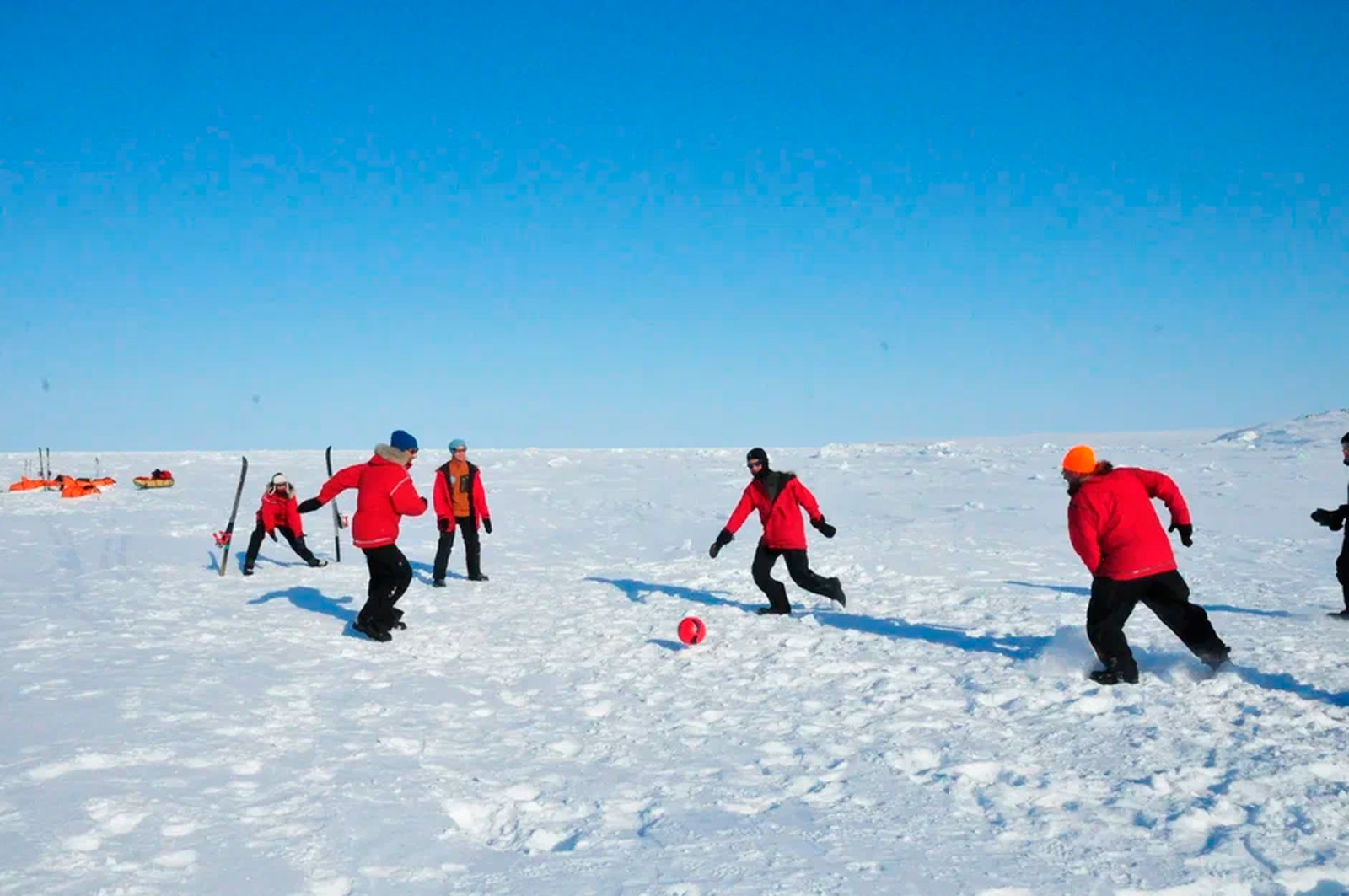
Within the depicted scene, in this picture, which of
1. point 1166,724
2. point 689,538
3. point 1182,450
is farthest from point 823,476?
point 1166,724

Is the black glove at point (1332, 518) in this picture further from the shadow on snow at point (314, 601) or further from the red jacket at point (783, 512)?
the shadow on snow at point (314, 601)

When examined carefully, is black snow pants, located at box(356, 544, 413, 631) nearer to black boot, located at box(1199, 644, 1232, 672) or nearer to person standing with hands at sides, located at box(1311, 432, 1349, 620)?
black boot, located at box(1199, 644, 1232, 672)

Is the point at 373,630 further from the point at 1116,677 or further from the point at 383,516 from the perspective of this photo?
the point at 1116,677

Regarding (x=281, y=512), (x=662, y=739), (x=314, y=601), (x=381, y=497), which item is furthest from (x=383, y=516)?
(x=281, y=512)

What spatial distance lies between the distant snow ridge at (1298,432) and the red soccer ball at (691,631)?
29732 mm

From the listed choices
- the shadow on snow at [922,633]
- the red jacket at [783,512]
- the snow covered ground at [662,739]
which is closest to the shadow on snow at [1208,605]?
the snow covered ground at [662,739]

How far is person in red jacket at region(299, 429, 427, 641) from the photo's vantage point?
342 inches

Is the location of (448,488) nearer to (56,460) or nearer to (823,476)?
(823,476)

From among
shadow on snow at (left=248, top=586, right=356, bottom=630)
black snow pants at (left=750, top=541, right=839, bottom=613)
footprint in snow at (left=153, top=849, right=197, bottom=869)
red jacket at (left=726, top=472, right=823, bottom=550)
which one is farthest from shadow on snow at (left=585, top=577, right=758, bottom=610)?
footprint in snow at (left=153, top=849, right=197, bottom=869)

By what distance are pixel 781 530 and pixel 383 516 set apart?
400 cm

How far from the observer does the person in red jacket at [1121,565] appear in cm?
641

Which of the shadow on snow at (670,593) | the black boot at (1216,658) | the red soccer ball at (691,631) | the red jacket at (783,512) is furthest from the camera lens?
the shadow on snow at (670,593)

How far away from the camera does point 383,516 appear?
870 centimetres

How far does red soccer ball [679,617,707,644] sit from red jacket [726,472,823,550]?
1.44 meters
